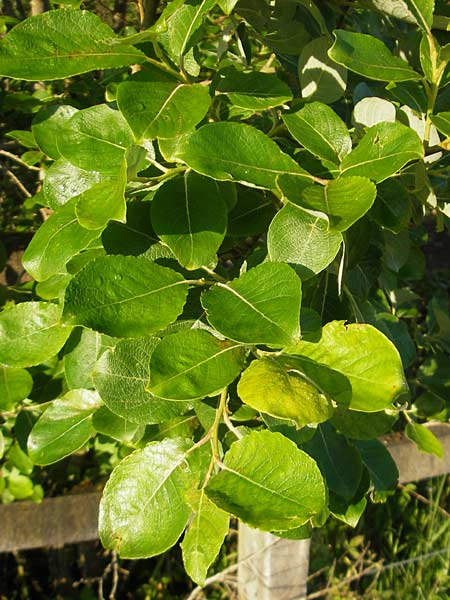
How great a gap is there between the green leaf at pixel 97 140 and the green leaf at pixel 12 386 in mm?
384

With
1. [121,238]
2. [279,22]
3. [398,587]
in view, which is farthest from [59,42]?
[398,587]

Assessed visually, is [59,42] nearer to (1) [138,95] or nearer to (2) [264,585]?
(1) [138,95]

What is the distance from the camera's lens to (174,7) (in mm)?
617

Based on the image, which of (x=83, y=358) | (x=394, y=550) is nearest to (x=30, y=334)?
(x=83, y=358)

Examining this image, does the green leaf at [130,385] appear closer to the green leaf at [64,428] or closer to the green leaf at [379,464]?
the green leaf at [64,428]

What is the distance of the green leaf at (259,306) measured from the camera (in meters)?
0.59

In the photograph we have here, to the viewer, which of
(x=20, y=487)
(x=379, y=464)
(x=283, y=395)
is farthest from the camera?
(x=20, y=487)

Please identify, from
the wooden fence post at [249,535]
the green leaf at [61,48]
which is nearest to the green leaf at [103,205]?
the green leaf at [61,48]

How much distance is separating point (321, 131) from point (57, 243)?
12.7 inches

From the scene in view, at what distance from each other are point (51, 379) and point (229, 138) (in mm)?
627

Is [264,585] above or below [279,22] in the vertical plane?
below

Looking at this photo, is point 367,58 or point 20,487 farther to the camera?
point 20,487

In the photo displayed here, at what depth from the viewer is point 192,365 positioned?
0.62 meters

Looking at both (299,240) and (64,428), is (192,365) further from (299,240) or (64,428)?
(64,428)
